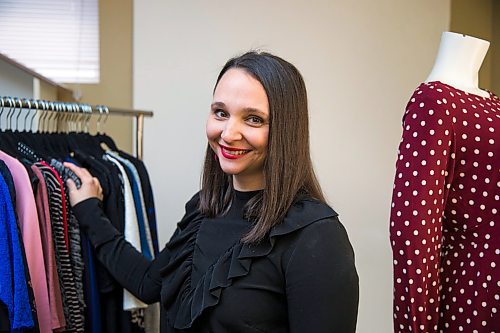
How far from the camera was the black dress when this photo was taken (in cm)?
115

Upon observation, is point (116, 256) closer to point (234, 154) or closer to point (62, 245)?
point (62, 245)

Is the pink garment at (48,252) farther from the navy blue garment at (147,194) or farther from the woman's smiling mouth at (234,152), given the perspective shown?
the woman's smiling mouth at (234,152)

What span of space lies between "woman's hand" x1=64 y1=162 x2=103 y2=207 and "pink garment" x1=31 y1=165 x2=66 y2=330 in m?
0.12

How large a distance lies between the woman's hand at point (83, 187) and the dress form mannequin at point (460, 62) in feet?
3.11

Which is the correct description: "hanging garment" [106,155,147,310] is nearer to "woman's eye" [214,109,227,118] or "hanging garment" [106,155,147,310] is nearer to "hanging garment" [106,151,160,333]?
"hanging garment" [106,151,160,333]

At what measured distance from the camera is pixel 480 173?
1433 millimetres

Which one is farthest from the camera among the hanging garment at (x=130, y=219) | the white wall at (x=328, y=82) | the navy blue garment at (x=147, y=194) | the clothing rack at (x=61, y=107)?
the white wall at (x=328, y=82)

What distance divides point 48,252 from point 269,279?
60 cm

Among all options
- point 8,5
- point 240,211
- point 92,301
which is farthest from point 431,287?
point 8,5

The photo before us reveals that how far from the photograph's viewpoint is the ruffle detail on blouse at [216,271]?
1203mm

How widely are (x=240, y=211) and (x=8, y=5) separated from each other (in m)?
1.91

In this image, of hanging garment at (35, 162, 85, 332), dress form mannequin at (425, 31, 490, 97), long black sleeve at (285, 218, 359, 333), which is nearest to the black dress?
long black sleeve at (285, 218, 359, 333)

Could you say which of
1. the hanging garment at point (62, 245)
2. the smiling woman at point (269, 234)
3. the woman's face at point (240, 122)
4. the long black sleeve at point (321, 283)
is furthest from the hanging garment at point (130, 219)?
the long black sleeve at point (321, 283)

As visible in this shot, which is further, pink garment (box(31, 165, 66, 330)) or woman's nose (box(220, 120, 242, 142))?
pink garment (box(31, 165, 66, 330))
